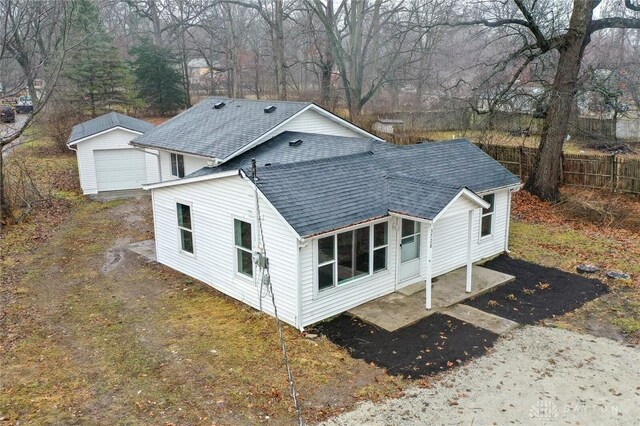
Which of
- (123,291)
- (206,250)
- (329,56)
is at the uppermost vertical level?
(329,56)

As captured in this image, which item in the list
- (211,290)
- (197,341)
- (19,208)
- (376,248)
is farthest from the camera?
(19,208)

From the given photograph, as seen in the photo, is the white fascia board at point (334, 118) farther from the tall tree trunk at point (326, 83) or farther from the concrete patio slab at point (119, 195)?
the tall tree trunk at point (326, 83)

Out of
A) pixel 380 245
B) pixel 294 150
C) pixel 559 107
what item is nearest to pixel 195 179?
pixel 294 150

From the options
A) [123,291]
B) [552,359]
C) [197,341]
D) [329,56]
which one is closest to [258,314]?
[197,341]

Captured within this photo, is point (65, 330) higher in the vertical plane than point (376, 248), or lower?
lower

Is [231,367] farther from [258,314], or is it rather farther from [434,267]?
[434,267]

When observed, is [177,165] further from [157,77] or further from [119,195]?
[157,77]
